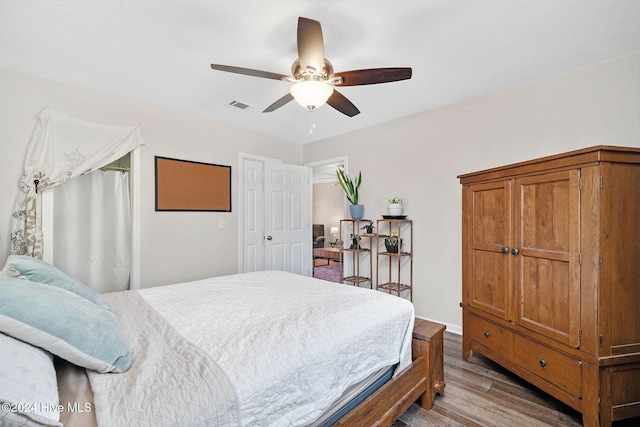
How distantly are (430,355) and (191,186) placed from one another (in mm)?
2977

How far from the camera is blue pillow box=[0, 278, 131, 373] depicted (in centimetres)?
86

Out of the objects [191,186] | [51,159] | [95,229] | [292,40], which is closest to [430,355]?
[292,40]

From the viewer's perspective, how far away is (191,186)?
11.0 ft

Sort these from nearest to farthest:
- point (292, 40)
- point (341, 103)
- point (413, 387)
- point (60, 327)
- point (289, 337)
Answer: point (60, 327) → point (289, 337) → point (413, 387) → point (292, 40) → point (341, 103)

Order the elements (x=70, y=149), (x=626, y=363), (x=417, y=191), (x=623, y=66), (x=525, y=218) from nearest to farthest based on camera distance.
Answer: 1. (x=626, y=363)
2. (x=525, y=218)
3. (x=623, y=66)
4. (x=70, y=149)
5. (x=417, y=191)

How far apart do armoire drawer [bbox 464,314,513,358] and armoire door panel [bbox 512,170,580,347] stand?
19cm

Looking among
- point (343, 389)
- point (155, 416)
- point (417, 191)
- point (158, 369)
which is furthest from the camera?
point (417, 191)

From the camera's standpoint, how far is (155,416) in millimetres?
780

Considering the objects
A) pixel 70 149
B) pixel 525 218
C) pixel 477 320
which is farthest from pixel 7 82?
pixel 477 320

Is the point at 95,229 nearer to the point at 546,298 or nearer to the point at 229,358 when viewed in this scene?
the point at 229,358

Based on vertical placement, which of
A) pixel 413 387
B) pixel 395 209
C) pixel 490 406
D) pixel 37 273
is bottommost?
pixel 490 406

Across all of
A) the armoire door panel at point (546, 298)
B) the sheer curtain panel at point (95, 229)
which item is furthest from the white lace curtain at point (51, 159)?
the armoire door panel at point (546, 298)

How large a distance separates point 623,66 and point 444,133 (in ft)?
4.47

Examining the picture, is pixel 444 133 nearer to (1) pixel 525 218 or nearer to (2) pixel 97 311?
(1) pixel 525 218
